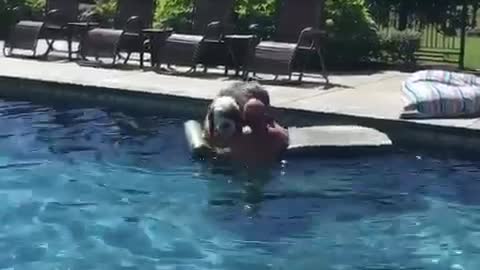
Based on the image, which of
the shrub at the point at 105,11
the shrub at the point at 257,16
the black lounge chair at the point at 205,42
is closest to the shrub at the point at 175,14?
the shrub at the point at 257,16

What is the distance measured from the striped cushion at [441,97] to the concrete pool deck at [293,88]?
0.16 meters

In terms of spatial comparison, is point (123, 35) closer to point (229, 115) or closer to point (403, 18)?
point (403, 18)

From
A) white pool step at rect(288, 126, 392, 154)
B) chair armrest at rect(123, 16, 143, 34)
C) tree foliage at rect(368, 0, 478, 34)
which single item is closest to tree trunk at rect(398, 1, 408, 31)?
tree foliage at rect(368, 0, 478, 34)

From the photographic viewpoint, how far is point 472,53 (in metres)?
14.5

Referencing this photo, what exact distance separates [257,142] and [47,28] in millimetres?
5592

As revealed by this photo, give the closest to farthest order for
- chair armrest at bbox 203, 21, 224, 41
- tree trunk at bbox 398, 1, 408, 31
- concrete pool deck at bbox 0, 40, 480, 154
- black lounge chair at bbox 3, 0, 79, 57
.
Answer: concrete pool deck at bbox 0, 40, 480, 154 < chair armrest at bbox 203, 21, 224, 41 < black lounge chair at bbox 3, 0, 79, 57 < tree trunk at bbox 398, 1, 408, 31

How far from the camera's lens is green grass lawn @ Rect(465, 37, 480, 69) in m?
12.5

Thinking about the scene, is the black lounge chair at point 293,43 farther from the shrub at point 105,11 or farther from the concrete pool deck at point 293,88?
the shrub at point 105,11

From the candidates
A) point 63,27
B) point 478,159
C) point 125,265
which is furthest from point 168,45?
point 125,265

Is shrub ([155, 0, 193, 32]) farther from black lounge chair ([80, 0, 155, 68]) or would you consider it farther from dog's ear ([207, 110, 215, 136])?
dog's ear ([207, 110, 215, 136])

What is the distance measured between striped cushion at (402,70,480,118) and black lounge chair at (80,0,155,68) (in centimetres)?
400

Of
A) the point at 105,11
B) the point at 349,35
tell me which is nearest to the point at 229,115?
the point at 349,35

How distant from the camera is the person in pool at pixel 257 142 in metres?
7.72

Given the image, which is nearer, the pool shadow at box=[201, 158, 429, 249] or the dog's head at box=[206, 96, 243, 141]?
the pool shadow at box=[201, 158, 429, 249]
